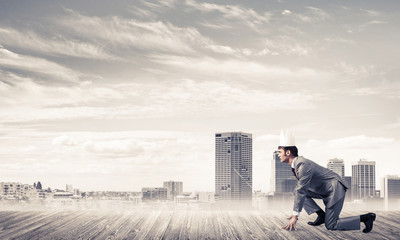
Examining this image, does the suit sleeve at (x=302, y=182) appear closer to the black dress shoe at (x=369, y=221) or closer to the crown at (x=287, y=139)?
the crown at (x=287, y=139)

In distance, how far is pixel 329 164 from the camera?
107 meters

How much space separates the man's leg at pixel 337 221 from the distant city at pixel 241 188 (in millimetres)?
73871

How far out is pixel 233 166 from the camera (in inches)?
5497

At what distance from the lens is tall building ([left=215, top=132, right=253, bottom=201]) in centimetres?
12719

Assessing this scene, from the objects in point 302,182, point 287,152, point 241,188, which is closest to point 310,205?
point 302,182

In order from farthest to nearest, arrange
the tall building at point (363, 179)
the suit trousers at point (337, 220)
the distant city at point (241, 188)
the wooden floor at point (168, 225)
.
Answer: the tall building at point (363, 179), the distant city at point (241, 188), the wooden floor at point (168, 225), the suit trousers at point (337, 220)

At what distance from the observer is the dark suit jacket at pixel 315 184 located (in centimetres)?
570

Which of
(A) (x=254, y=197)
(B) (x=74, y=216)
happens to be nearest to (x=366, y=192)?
(A) (x=254, y=197)

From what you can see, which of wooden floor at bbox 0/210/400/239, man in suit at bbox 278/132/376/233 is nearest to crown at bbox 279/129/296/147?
man in suit at bbox 278/132/376/233

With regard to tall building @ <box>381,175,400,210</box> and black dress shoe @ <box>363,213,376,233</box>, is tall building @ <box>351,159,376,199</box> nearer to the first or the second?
tall building @ <box>381,175,400,210</box>

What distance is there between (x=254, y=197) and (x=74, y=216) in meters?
113

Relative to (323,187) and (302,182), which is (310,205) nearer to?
(323,187)

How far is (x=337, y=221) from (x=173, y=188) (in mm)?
103755

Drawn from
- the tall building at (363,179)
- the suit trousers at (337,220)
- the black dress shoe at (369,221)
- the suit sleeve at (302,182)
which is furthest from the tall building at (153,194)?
the suit sleeve at (302,182)
